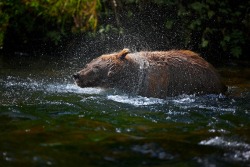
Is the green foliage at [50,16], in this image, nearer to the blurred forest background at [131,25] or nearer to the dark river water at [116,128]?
the blurred forest background at [131,25]

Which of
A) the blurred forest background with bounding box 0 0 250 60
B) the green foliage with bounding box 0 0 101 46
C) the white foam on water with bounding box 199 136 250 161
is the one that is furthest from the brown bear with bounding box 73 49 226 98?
the green foliage with bounding box 0 0 101 46

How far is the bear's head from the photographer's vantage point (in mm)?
8203

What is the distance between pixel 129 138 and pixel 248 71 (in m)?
7.49

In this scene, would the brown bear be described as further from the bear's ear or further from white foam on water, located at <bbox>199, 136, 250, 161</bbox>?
white foam on water, located at <bbox>199, 136, 250, 161</bbox>

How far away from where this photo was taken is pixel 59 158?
386 centimetres

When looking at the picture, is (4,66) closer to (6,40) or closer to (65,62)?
(65,62)

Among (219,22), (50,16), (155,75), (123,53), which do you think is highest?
(50,16)

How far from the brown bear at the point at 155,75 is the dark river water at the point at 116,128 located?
0.23 m

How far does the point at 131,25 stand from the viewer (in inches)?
529

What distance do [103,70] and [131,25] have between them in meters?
5.45

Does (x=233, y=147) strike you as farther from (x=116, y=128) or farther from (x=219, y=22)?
(x=219, y=22)

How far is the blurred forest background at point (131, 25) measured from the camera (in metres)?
12.6

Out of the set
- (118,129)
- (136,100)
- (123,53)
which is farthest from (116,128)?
(123,53)

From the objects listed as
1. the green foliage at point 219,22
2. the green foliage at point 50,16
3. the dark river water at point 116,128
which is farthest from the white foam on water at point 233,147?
the green foliage at point 50,16
